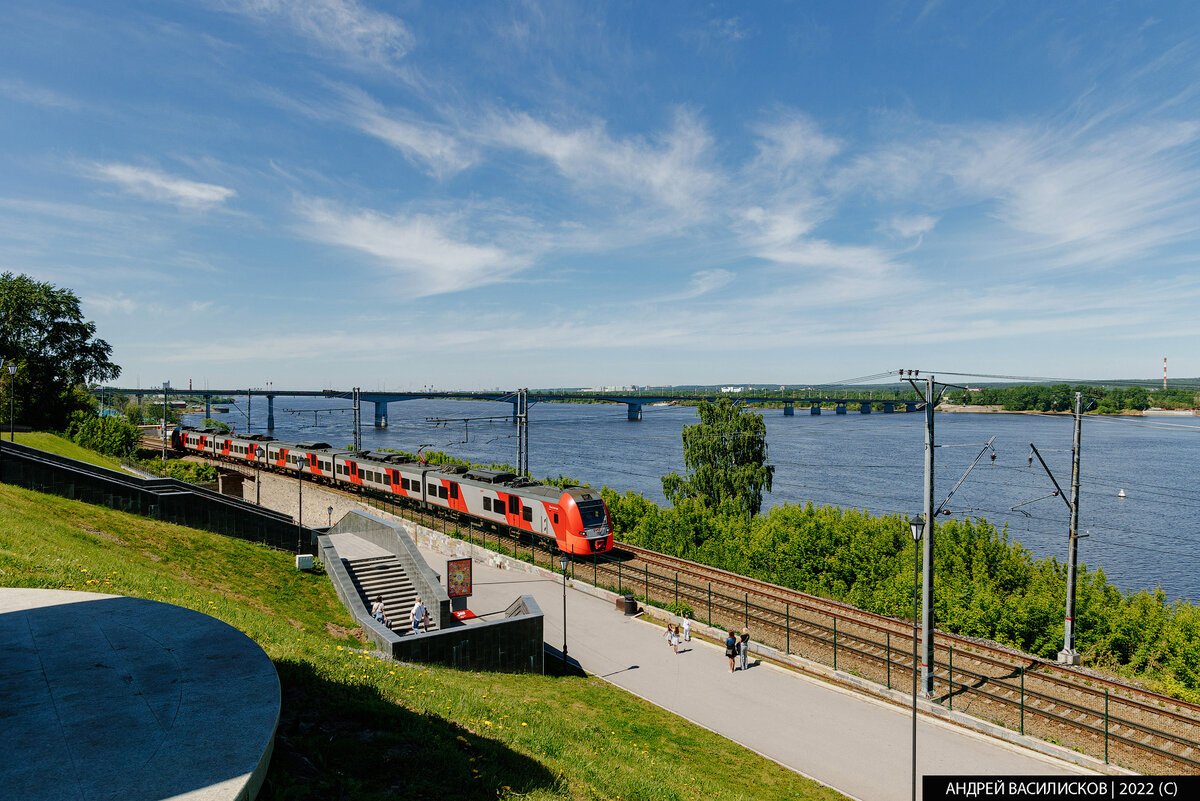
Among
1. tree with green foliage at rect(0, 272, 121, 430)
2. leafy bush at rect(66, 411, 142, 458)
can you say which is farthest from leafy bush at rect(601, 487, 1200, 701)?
tree with green foliage at rect(0, 272, 121, 430)

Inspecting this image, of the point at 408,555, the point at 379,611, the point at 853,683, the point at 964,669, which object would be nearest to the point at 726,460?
the point at 964,669

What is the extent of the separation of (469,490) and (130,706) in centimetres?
2930

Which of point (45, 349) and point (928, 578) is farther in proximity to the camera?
point (45, 349)

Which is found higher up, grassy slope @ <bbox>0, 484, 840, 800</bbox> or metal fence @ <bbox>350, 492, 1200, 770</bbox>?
grassy slope @ <bbox>0, 484, 840, 800</bbox>

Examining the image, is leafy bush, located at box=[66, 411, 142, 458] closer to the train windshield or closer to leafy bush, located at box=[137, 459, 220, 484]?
leafy bush, located at box=[137, 459, 220, 484]

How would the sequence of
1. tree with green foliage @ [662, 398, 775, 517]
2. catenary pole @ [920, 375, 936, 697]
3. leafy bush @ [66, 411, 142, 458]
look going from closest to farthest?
catenary pole @ [920, 375, 936, 697] < tree with green foliage @ [662, 398, 775, 517] < leafy bush @ [66, 411, 142, 458]

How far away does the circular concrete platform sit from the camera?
489 centimetres

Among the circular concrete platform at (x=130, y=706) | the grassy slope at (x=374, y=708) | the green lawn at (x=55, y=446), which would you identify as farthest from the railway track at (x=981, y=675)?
the green lawn at (x=55, y=446)

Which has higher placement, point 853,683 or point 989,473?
point 853,683

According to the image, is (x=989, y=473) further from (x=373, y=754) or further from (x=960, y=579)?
(x=373, y=754)

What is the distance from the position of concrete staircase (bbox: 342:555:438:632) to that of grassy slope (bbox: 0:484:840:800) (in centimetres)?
118

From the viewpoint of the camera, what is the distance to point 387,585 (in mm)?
21609

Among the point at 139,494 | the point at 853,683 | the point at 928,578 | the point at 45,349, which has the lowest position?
the point at 853,683

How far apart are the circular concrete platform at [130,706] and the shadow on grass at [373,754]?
98 cm
